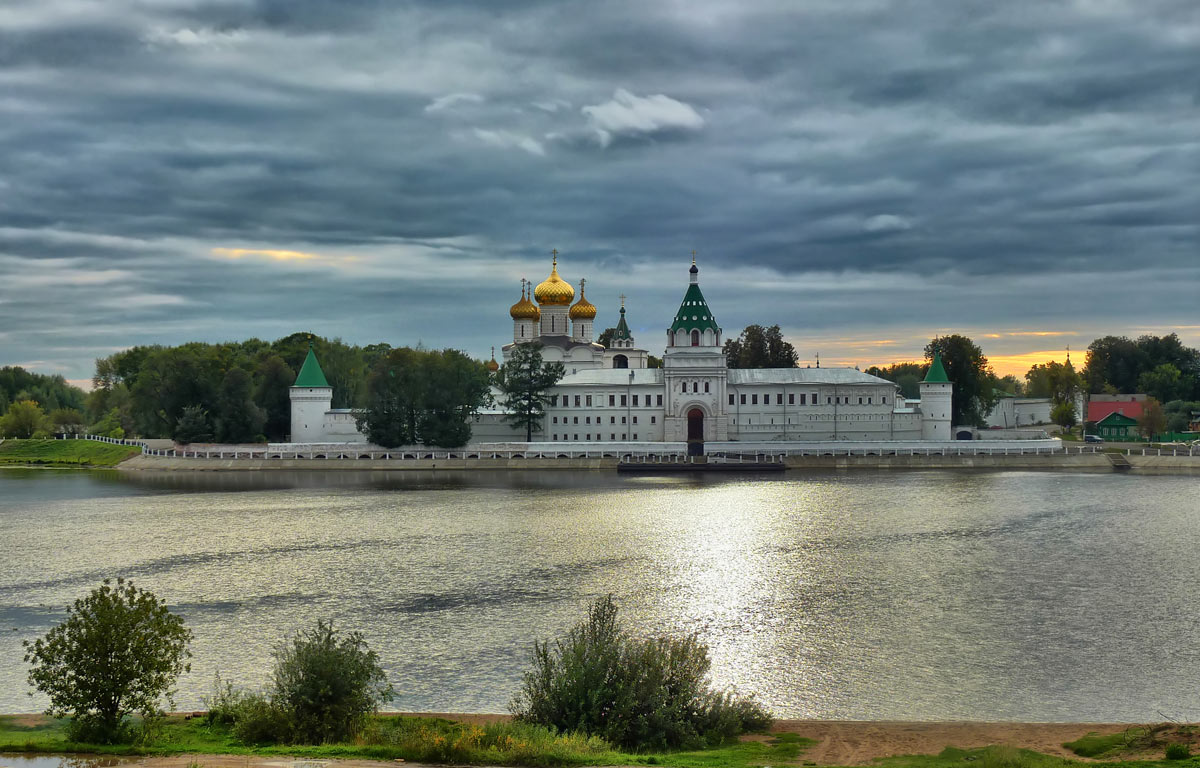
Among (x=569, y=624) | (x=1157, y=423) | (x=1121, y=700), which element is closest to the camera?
(x=1121, y=700)

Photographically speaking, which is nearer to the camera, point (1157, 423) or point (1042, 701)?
point (1042, 701)

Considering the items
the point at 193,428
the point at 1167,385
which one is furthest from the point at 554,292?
the point at 1167,385

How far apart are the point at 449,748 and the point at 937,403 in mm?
58543

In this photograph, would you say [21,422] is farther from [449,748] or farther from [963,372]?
[449,748]

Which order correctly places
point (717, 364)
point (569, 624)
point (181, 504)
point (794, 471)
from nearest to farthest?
point (569, 624), point (181, 504), point (794, 471), point (717, 364)

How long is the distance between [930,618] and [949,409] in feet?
158

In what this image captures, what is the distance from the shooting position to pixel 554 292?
75875 mm

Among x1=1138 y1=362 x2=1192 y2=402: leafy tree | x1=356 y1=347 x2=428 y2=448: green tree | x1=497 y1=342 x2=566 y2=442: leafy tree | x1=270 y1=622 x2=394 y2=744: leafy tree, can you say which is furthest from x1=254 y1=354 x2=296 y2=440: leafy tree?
x1=1138 y1=362 x2=1192 y2=402: leafy tree

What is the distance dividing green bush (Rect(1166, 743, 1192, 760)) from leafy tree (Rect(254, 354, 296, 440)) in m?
59.2

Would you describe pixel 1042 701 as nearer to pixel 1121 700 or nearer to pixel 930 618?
pixel 1121 700

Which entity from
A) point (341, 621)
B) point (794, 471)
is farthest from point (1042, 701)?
point (794, 471)

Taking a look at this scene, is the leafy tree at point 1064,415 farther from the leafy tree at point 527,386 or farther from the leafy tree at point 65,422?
the leafy tree at point 65,422

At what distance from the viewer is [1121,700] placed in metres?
15.0

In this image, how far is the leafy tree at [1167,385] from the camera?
87188mm
